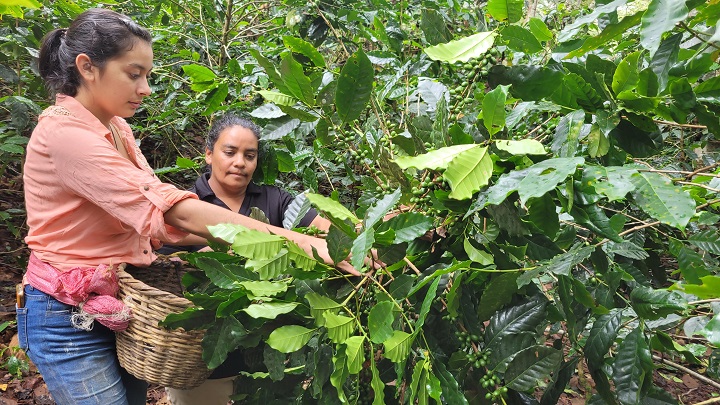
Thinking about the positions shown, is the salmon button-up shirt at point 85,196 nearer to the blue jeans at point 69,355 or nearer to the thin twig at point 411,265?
the blue jeans at point 69,355

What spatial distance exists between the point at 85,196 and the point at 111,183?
105 mm

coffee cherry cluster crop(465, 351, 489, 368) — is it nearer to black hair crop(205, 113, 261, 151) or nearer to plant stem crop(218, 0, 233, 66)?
black hair crop(205, 113, 261, 151)

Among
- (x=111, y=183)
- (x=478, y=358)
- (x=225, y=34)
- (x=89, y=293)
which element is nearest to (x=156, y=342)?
(x=89, y=293)

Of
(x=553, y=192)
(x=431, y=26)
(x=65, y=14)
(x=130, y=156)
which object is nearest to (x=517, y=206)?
(x=553, y=192)

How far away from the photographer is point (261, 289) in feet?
3.35

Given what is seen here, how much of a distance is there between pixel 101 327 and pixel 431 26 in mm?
1218

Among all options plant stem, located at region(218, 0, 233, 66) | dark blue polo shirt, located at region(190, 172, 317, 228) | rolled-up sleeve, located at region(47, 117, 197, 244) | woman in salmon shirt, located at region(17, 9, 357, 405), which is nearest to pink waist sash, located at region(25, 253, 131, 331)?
woman in salmon shirt, located at region(17, 9, 357, 405)

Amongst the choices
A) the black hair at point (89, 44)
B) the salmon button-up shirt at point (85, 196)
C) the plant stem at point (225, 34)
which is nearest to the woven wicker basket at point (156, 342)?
the salmon button-up shirt at point (85, 196)

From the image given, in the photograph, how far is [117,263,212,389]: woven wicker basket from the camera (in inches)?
55.7

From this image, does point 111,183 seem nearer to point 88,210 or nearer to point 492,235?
point 88,210

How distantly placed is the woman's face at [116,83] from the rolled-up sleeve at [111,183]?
0.17m

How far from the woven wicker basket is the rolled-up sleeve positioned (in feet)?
0.57

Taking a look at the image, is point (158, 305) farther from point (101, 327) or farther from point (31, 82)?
point (31, 82)

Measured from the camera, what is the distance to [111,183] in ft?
4.68
